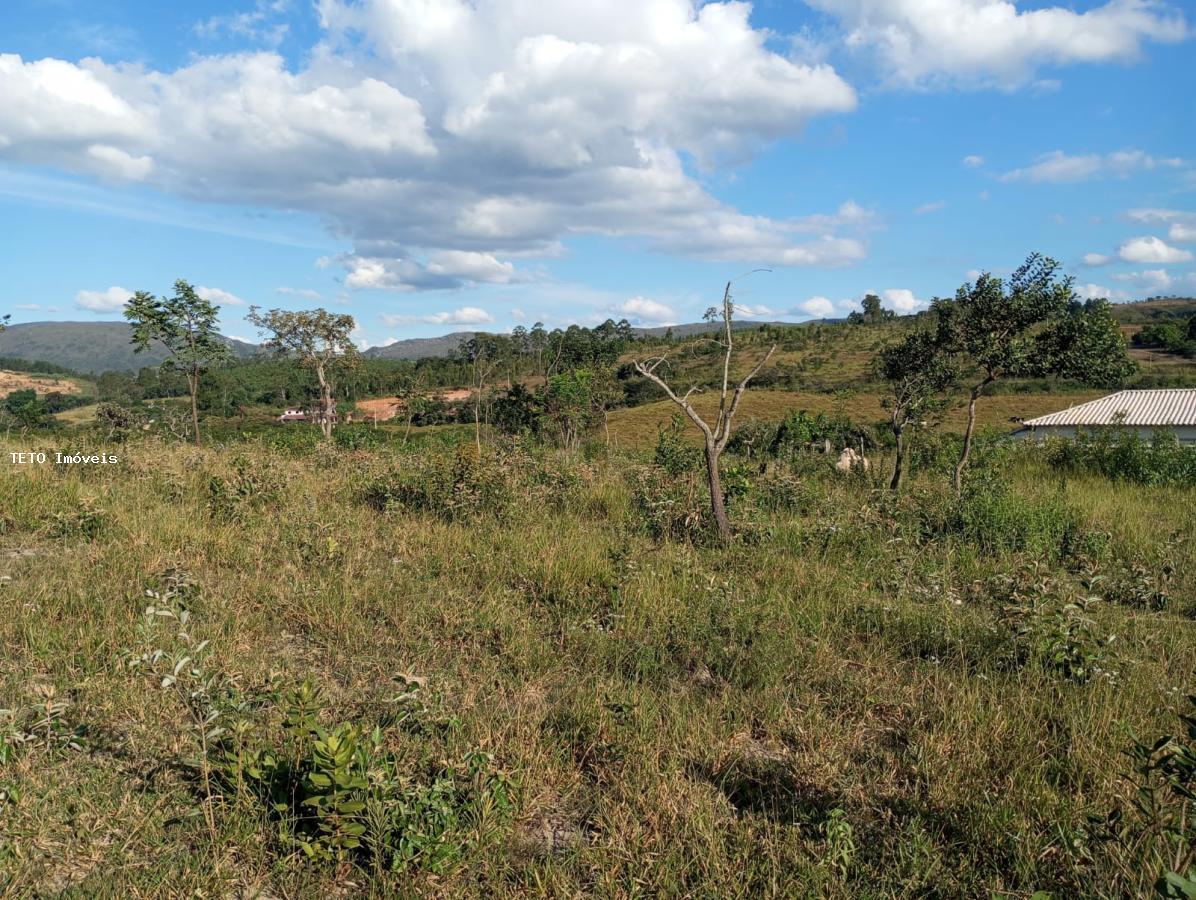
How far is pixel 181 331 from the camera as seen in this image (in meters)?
13.8

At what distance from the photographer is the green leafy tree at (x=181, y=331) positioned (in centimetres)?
1361

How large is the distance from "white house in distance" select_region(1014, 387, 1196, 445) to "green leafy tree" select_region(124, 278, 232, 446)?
2774cm

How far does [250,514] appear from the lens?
6.45 meters

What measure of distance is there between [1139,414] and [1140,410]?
2.18ft

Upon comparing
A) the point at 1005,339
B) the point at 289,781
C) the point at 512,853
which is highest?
the point at 1005,339

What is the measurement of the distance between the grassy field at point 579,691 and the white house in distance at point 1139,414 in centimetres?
2688

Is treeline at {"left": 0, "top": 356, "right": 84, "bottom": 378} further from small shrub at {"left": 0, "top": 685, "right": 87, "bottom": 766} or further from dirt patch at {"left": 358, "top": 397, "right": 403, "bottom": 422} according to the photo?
small shrub at {"left": 0, "top": 685, "right": 87, "bottom": 766}

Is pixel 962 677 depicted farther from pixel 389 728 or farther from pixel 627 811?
pixel 389 728

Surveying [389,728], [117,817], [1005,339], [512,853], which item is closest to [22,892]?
[117,817]

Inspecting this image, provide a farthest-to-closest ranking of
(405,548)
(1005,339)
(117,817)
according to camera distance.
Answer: (1005,339), (405,548), (117,817)

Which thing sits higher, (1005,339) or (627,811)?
(1005,339)

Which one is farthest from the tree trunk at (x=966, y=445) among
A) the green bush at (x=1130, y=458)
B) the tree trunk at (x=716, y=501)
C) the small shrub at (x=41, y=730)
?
the small shrub at (x=41, y=730)

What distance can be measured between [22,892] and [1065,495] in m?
10.8

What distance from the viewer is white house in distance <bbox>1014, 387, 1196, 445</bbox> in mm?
28470
